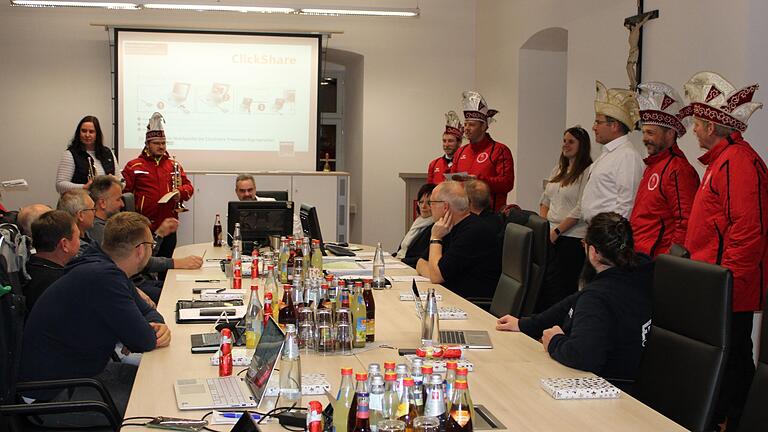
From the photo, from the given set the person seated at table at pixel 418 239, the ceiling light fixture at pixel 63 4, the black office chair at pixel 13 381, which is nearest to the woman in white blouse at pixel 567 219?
the person seated at table at pixel 418 239

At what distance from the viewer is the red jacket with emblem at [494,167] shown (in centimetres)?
749

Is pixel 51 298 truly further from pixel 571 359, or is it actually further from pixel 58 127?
pixel 58 127

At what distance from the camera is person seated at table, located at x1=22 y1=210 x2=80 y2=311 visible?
3.89 m

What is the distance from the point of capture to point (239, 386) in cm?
271

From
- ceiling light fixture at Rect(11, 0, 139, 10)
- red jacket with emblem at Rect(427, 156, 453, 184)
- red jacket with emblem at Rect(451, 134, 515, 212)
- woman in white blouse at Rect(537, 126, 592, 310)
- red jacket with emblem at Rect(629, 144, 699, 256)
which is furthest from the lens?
ceiling light fixture at Rect(11, 0, 139, 10)

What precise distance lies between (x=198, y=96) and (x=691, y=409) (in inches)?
333

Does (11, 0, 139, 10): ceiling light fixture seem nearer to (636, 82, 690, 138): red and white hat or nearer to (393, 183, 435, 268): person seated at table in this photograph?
(393, 183, 435, 268): person seated at table

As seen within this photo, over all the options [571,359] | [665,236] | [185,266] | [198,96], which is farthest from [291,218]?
[198,96]

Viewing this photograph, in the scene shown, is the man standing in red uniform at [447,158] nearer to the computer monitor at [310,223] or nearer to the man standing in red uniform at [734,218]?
the computer monitor at [310,223]

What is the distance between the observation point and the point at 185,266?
5.50m

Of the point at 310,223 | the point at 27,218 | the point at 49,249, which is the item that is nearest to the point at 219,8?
the point at 310,223

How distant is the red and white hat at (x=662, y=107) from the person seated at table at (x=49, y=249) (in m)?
3.11

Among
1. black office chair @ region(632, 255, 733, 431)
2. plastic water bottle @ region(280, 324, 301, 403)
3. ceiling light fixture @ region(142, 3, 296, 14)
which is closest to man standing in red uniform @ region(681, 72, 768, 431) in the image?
black office chair @ region(632, 255, 733, 431)

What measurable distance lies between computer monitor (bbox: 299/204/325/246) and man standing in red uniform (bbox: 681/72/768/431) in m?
2.33
